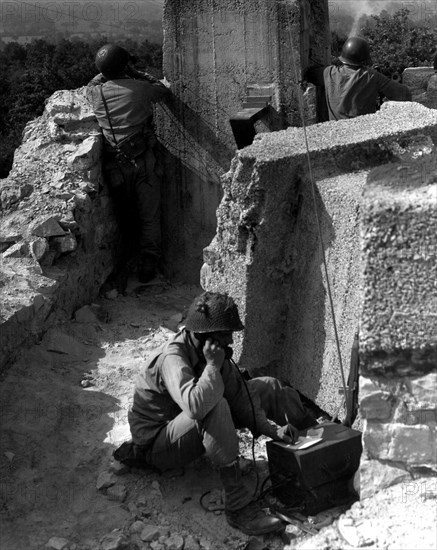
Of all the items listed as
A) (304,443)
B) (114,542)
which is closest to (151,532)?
(114,542)

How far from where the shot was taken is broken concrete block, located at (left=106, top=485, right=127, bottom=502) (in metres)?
5.11

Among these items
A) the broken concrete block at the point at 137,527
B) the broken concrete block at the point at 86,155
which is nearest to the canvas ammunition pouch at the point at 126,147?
the broken concrete block at the point at 86,155

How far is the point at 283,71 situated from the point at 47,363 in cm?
320

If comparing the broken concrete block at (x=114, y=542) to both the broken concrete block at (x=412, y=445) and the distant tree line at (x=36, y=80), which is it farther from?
the distant tree line at (x=36, y=80)

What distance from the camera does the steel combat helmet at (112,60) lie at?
808 cm

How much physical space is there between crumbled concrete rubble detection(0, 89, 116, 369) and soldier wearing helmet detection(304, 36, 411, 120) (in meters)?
2.00

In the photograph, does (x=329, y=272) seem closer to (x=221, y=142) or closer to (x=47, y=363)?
(x=47, y=363)

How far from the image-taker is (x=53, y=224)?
7.34 m

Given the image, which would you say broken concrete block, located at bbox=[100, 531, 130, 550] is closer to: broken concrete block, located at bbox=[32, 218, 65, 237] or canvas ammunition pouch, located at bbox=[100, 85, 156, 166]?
broken concrete block, located at bbox=[32, 218, 65, 237]

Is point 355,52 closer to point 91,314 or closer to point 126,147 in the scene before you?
point 126,147

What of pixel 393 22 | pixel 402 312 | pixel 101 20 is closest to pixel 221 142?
pixel 402 312

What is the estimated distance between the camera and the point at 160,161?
842 cm

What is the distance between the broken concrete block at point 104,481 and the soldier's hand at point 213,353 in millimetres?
896

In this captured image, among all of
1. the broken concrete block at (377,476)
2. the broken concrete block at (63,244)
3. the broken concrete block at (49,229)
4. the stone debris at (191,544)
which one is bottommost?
the stone debris at (191,544)
